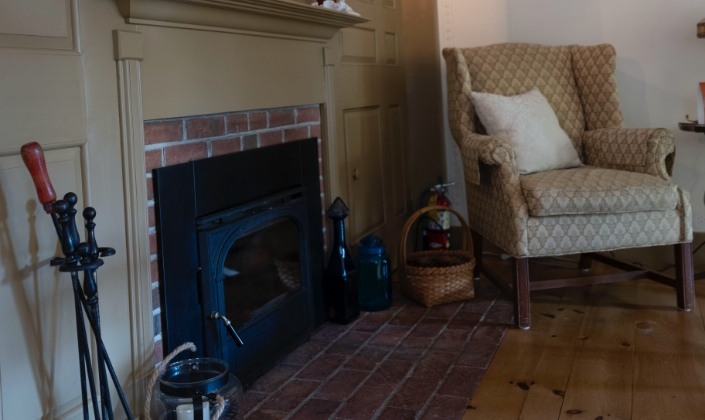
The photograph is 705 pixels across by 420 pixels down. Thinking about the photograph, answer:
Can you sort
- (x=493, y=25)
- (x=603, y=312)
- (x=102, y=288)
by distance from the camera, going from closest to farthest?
(x=102, y=288) → (x=603, y=312) → (x=493, y=25)

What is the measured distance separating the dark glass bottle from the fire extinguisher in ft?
2.86

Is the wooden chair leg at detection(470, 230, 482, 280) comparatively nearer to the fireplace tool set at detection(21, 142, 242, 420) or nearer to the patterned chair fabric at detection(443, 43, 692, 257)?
the patterned chair fabric at detection(443, 43, 692, 257)

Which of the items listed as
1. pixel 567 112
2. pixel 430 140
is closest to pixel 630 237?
pixel 567 112

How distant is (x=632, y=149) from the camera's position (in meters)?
3.00

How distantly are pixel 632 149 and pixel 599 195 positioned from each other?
1.38ft

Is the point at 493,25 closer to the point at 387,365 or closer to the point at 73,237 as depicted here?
the point at 387,365

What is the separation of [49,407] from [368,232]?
1894 mm

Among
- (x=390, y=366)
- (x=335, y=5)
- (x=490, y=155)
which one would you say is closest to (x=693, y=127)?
(x=490, y=155)

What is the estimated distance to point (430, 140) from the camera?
13.1 feet

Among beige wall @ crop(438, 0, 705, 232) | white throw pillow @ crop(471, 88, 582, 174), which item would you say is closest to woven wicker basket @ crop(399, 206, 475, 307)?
white throw pillow @ crop(471, 88, 582, 174)

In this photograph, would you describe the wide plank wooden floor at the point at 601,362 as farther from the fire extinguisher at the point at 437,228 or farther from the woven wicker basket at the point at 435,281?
the fire extinguisher at the point at 437,228

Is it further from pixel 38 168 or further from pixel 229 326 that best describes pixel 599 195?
pixel 38 168

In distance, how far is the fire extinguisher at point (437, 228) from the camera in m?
3.69

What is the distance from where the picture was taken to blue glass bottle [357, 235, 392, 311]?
3.02 metres
